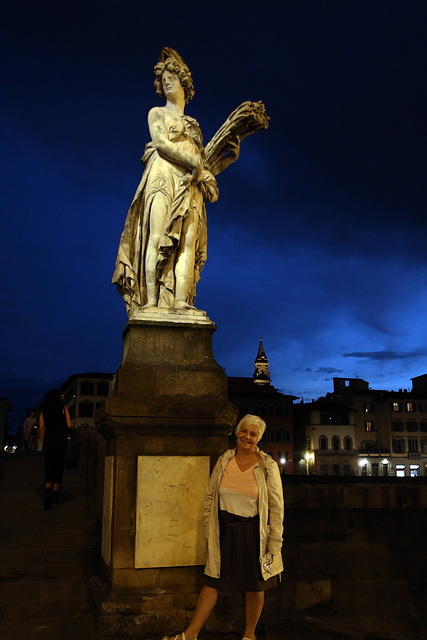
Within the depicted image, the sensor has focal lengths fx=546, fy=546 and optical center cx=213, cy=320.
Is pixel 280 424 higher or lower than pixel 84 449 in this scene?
higher

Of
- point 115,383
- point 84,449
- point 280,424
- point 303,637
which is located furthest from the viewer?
point 280,424

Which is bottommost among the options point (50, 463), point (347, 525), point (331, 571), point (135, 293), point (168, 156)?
point (331, 571)

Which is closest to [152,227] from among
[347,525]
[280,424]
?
[347,525]

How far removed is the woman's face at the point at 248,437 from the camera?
416cm

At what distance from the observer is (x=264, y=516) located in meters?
4.00

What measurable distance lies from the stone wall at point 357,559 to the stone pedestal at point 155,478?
1.01 metres

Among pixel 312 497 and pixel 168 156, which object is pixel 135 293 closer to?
pixel 168 156

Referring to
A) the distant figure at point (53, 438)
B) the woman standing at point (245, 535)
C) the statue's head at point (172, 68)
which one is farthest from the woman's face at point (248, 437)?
the distant figure at point (53, 438)

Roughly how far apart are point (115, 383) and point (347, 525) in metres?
2.69

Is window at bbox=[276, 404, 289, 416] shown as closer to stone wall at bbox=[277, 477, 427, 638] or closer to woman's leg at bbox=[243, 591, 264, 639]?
stone wall at bbox=[277, 477, 427, 638]

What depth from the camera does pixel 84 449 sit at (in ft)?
36.7

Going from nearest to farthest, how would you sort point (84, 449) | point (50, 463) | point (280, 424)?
point (50, 463)
point (84, 449)
point (280, 424)

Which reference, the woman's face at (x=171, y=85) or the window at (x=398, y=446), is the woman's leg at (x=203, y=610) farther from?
the window at (x=398, y=446)

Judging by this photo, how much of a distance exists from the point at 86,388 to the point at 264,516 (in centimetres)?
5784
